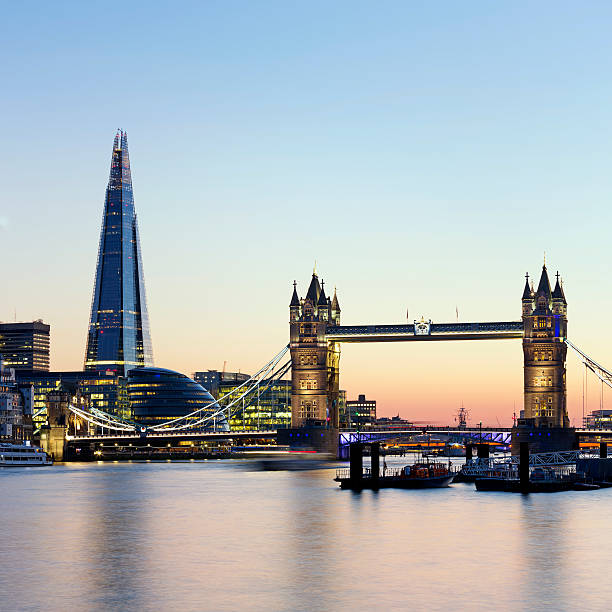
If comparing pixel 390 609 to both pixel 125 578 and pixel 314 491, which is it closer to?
pixel 125 578

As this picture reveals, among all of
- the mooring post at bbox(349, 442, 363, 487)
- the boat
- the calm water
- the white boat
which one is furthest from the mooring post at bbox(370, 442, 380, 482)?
the white boat

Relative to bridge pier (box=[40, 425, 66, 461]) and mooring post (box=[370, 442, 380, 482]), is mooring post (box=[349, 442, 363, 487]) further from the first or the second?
bridge pier (box=[40, 425, 66, 461])

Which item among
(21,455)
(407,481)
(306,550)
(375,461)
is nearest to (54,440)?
(21,455)

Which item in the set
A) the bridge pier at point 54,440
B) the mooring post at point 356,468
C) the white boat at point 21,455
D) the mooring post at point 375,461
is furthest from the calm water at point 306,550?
the bridge pier at point 54,440

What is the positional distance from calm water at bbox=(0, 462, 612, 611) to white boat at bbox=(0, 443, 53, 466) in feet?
200

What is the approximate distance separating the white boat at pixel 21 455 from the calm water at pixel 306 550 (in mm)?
60851

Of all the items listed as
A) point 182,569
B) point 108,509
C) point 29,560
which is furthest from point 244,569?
point 108,509

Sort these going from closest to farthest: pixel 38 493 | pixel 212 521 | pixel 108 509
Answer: pixel 212 521 < pixel 108 509 < pixel 38 493

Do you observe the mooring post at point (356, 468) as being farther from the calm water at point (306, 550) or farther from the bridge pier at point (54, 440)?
the bridge pier at point (54, 440)

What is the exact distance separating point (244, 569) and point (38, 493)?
56.2 metres

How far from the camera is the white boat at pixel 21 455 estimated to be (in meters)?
167

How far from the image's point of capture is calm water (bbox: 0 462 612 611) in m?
49.2

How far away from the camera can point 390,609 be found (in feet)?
152

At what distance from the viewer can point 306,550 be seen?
64.6 metres
